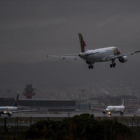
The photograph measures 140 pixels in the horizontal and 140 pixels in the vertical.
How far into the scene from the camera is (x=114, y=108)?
140 metres

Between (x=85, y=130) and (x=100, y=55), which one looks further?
(x=100, y=55)

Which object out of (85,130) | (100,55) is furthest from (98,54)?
(85,130)

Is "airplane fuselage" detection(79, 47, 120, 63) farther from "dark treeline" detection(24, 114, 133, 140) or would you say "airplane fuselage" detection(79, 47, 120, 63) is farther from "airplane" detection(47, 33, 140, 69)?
"dark treeline" detection(24, 114, 133, 140)

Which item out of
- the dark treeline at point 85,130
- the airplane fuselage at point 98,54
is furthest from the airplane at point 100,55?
the dark treeline at point 85,130

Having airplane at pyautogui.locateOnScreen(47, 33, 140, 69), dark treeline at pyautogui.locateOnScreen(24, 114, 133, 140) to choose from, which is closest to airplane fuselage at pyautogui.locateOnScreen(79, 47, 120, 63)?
airplane at pyautogui.locateOnScreen(47, 33, 140, 69)

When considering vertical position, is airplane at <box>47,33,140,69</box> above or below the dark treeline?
above

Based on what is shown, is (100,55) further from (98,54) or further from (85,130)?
(85,130)

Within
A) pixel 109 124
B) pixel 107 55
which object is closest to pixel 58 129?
pixel 109 124

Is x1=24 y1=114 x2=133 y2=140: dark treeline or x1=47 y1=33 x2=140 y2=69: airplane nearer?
x1=24 y1=114 x2=133 y2=140: dark treeline

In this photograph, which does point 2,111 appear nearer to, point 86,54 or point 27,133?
point 86,54

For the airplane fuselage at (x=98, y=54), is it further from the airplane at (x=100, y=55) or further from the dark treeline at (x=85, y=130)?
the dark treeline at (x=85, y=130)

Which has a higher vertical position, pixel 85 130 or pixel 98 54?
pixel 98 54

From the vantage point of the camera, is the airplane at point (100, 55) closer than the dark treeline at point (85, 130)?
No

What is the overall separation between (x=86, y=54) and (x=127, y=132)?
5043cm
